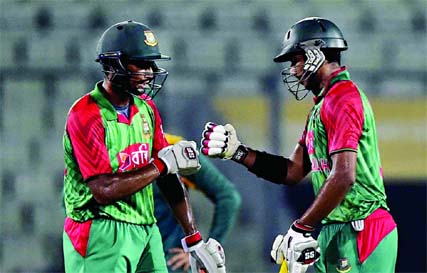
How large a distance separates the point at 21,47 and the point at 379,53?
101 inches

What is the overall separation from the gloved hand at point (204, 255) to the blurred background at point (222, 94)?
2.58 meters

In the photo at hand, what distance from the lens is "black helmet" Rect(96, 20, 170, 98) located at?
4297 mm

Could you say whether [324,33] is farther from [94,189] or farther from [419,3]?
[419,3]

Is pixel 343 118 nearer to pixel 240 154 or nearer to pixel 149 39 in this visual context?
pixel 240 154

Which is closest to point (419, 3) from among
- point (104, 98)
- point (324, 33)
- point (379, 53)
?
point (379, 53)

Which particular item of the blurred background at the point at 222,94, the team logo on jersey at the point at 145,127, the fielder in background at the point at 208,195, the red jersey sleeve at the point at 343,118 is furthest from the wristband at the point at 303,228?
the blurred background at the point at 222,94

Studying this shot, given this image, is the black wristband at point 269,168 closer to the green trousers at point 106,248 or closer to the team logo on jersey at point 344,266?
the team logo on jersey at point 344,266

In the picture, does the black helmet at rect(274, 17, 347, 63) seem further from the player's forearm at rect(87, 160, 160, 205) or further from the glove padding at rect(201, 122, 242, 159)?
the player's forearm at rect(87, 160, 160, 205)

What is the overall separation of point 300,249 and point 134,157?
2.38ft

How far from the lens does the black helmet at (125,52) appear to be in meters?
4.30

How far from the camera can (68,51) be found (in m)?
7.71

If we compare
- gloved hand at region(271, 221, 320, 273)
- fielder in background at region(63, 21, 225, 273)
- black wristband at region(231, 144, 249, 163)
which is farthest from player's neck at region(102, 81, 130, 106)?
gloved hand at region(271, 221, 320, 273)

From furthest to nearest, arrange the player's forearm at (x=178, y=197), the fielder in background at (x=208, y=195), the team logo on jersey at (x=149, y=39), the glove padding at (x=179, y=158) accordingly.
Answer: the fielder in background at (x=208, y=195) → the player's forearm at (x=178, y=197) → the team logo on jersey at (x=149, y=39) → the glove padding at (x=179, y=158)

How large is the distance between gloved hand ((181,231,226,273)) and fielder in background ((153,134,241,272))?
781mm
